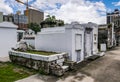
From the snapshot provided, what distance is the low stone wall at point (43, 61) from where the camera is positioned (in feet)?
27.3

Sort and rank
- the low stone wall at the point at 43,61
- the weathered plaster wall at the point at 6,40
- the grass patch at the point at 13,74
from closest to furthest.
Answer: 1. the grass patch at the point at 13,74
2. the low stone wall at the point at 43,61
3. the weathered plaster wall at the point at 6,40

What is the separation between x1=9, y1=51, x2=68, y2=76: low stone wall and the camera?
328 inches

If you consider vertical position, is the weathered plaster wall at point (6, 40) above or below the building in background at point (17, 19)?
below

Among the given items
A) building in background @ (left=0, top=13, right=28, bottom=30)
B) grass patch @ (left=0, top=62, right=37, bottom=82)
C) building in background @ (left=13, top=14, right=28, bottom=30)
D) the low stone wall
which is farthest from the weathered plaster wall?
building in background @ (left=13, top=14, right=28, bottom=30)

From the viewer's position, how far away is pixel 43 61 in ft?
27.9

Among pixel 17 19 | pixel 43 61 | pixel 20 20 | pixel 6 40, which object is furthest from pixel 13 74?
pixel 20 20

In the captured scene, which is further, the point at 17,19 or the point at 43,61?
the point at 17,19

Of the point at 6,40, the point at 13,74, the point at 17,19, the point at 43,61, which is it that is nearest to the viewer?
the point at 13,74

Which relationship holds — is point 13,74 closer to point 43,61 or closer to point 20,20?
point 43,61

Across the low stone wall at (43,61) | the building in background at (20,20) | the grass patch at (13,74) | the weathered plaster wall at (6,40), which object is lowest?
the grass patch at (13,74)

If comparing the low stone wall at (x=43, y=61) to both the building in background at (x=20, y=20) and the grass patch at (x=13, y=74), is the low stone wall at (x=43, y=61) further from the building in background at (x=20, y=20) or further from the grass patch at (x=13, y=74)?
the building in background at (x=20, y=20)

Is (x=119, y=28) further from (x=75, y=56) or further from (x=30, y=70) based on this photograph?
(x=30, y=70)

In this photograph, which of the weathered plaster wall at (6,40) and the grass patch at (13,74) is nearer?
the grass patch at (13,74)

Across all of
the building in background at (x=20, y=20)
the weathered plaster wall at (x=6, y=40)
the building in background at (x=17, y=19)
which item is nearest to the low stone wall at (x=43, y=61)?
the weathered plaster wall at (x=6, y=40)
